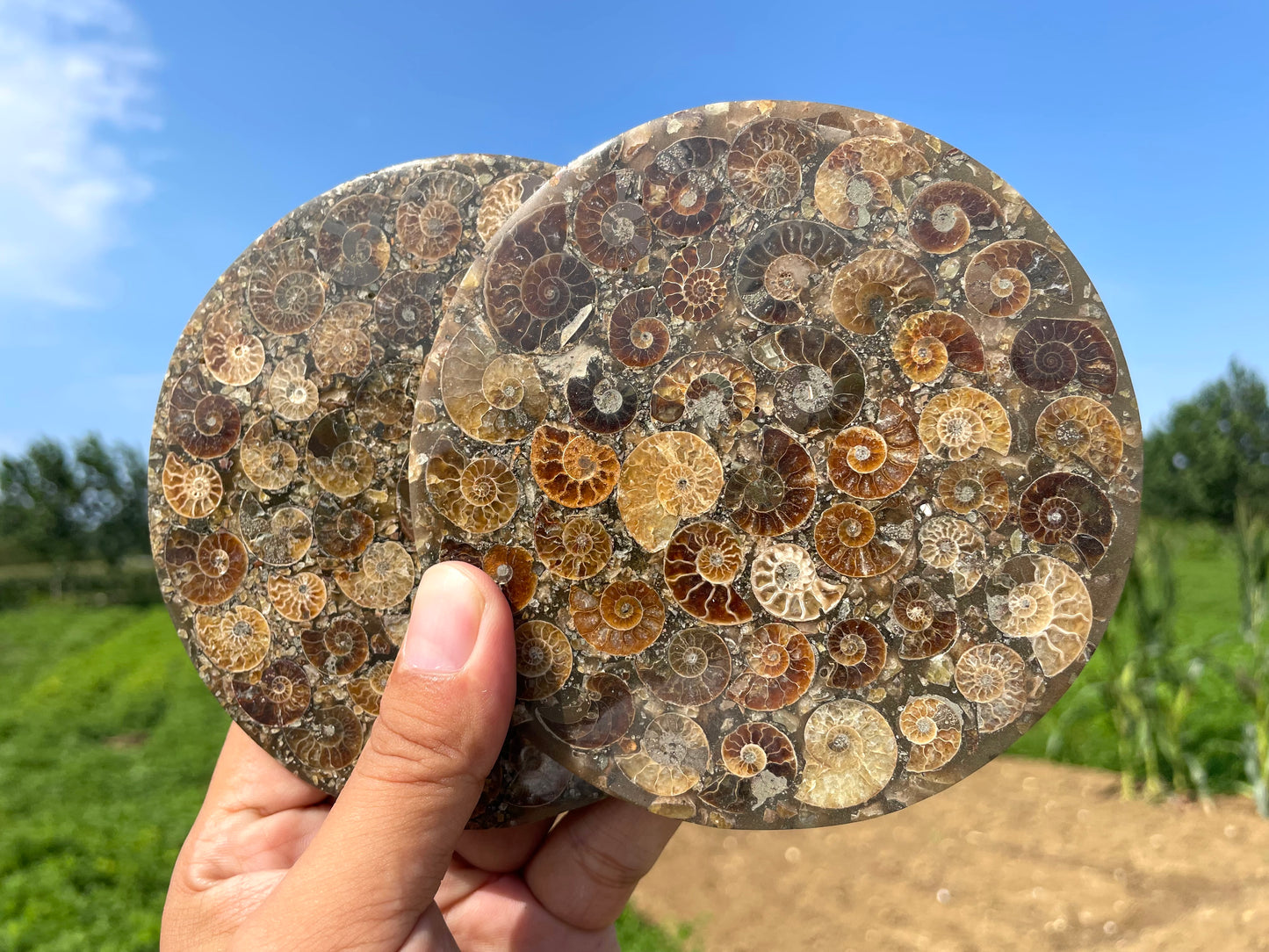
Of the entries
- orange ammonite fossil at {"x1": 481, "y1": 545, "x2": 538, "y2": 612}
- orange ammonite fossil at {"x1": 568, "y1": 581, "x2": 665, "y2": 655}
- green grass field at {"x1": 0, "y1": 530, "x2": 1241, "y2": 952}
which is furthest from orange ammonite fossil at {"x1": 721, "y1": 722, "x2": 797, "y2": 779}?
green grass field at {"x1": 0, "y1": 530, "x2": 1241, "y2": 952}

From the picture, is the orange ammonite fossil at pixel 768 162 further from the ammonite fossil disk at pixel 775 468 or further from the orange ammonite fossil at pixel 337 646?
the orange ammonite fossil at pixel 337 646

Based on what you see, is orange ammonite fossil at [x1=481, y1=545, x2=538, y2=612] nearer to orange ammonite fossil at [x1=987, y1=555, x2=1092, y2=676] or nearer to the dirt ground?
orange ammonite fossil at [x1=987, y1=555, x2=1092, y2=676]

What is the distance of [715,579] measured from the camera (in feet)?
5.14

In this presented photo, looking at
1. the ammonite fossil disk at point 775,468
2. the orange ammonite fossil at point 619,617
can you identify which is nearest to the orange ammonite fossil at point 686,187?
the ammonite fossil disk at point 775,468

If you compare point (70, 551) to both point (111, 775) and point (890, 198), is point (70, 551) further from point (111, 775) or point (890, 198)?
point (890, 198)

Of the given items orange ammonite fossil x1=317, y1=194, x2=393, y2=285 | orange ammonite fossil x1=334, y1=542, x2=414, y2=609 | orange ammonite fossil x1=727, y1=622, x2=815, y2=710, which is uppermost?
orange ammonite fossil x1=317, y1=194, x2=393, y2=285

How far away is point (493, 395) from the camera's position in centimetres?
156

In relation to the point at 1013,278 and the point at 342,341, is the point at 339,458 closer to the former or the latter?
the point at 342,341

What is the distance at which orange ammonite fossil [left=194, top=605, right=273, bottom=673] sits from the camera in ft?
6.20

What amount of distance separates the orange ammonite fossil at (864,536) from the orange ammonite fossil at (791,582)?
4 centimetres

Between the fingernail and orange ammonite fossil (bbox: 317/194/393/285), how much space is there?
0.79 m

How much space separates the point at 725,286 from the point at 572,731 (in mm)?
910

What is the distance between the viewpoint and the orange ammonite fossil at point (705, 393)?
1559mm

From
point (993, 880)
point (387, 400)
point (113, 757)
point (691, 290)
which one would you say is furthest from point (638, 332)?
point (113, 757)
